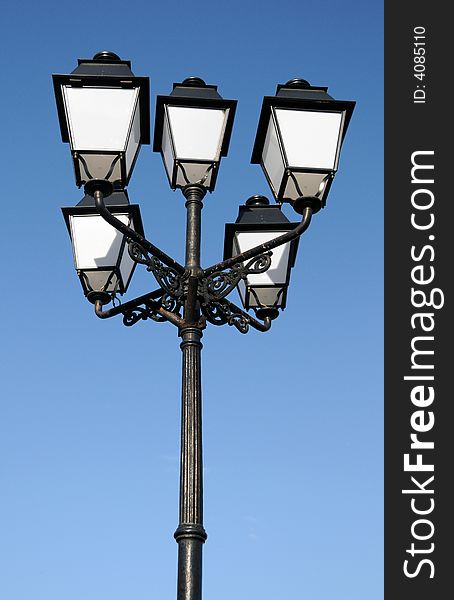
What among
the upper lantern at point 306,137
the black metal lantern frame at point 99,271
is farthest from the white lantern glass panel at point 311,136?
the black metal lantern frame at point 99,271

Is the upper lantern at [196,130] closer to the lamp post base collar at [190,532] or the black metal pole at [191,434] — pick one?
the black metal pole at [191,434]

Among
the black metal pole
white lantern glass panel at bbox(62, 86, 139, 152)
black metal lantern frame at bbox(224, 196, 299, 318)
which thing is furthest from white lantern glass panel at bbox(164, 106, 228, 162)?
black metal lantern frame at bbox(224, 196, 299, 318)

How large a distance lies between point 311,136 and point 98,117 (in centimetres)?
122

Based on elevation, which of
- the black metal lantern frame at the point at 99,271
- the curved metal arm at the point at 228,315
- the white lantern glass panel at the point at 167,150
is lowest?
the curved metal arm at the point at 228,315

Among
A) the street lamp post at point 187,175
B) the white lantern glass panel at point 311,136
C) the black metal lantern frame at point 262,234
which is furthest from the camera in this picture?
the black metal lantern frame at point 262,234

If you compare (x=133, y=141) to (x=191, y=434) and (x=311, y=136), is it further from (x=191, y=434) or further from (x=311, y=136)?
(x=191, y=434)

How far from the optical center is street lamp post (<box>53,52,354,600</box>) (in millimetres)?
5371

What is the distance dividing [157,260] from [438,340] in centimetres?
389

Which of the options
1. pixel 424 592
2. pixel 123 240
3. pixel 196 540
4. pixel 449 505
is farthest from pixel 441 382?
pixel 196 540

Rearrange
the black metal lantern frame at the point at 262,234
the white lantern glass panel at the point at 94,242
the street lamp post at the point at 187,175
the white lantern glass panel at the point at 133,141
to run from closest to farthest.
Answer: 1. the street lamp post at the point at 187,175
2. the white lantern glass panel at the point at 133,141
3. the white lantern glass panel at the point at 94,242
4. the black metal lantern frame at the point at 262,234

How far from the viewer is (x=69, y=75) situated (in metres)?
5.47

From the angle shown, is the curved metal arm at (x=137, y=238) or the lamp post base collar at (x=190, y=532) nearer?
the lamp post base collar at (x=190, y=532)

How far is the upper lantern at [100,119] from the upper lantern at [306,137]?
0.80 metres

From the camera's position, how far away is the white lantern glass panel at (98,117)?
5.43 meters
